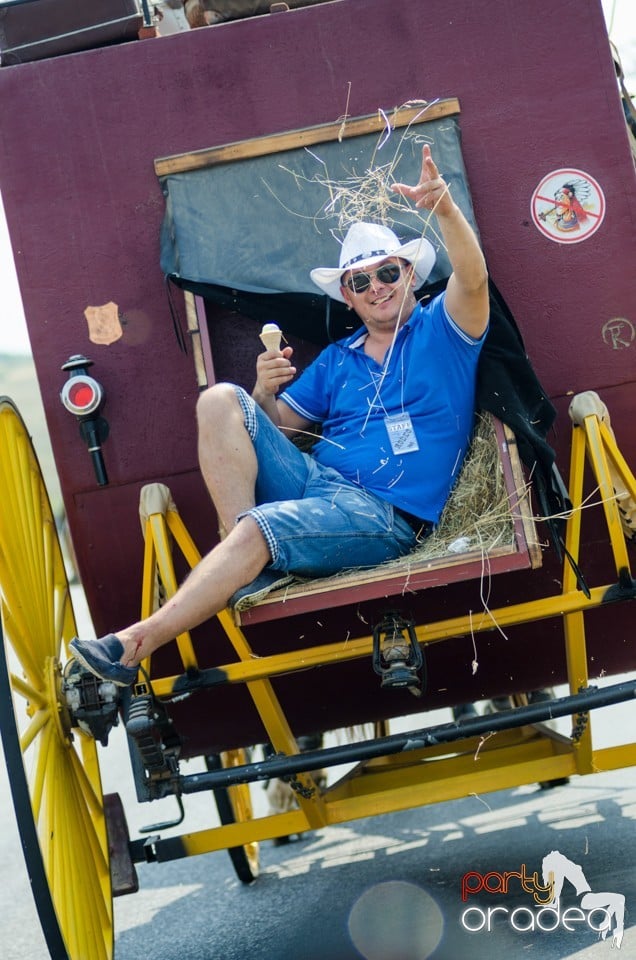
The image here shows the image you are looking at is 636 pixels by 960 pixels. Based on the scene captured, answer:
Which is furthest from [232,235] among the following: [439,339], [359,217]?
[439,339]

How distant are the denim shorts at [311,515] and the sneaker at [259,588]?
1.4 inches

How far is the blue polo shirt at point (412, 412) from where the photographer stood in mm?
4402

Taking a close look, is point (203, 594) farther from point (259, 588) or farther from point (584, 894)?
point (584, 894)

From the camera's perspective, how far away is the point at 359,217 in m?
4.77

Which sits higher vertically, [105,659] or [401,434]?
[401,434]

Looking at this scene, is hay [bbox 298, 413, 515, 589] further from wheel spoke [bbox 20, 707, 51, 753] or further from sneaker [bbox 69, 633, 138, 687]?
wheel spoke [bbox 20, 707, 51, 753]

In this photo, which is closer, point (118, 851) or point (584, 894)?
point (584, 894)

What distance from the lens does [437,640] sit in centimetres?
432

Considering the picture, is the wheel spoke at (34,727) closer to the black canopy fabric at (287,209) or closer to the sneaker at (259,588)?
the sneaker at (259,588)

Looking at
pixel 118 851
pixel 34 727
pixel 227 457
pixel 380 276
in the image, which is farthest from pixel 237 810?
pixel 380 276

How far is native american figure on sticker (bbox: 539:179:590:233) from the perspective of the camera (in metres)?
4.76

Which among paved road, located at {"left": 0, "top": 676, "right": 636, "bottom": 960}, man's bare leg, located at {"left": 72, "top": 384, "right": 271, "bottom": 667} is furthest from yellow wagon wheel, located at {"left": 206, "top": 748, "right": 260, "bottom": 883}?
man's bare leg, located at {"left": 72, "top": 384, "right": 271, "bottom": 667}

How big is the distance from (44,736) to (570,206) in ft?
8.84

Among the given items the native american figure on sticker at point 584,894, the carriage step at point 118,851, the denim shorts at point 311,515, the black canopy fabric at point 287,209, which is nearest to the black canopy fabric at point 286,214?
the black canopy fabric at point 287,209
